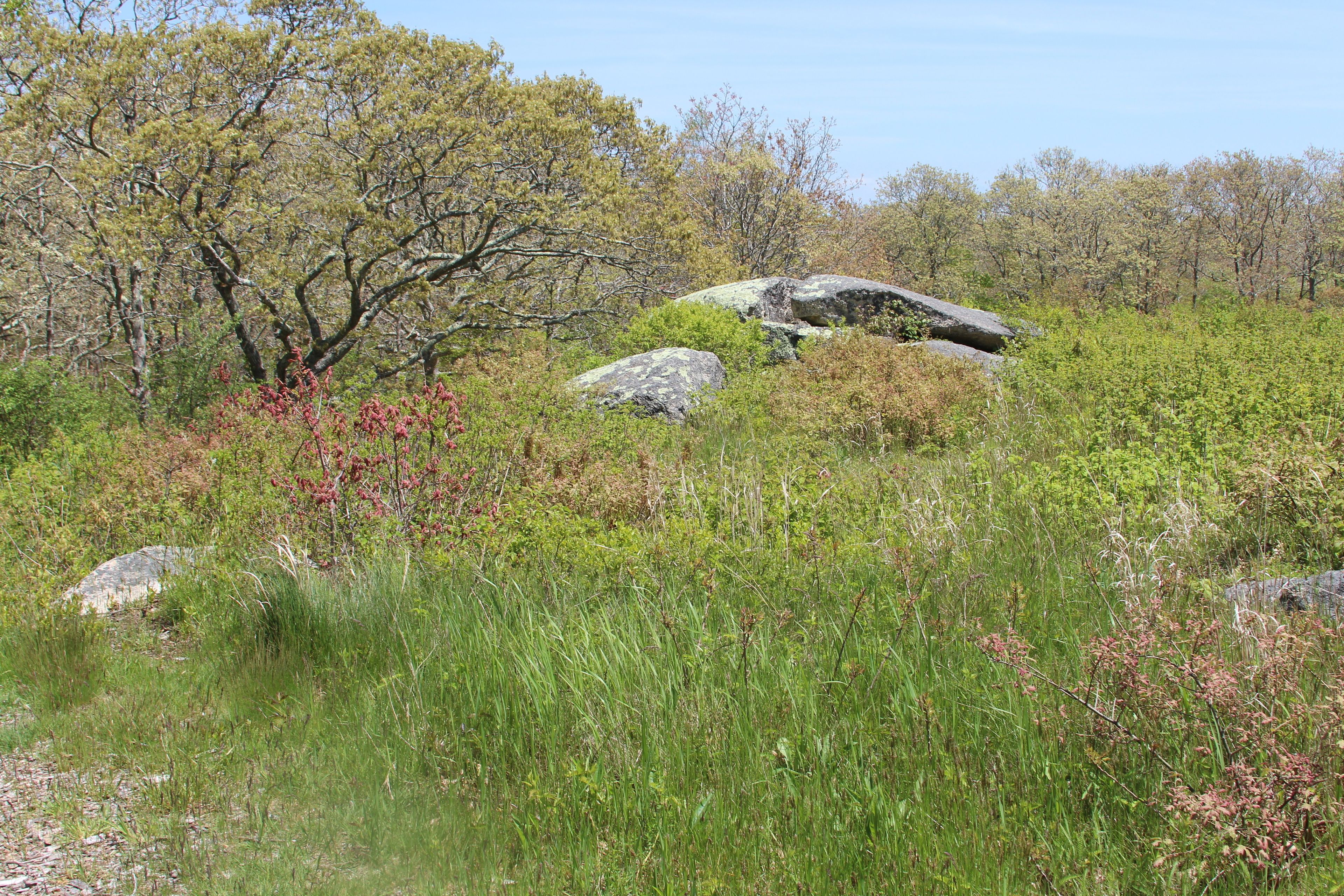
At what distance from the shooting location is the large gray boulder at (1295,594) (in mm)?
3533

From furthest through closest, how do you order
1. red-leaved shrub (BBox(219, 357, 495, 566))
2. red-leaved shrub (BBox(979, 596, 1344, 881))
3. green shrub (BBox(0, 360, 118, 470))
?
green shrub (BBox(0, 360, 118, 470))
red-leaved shrub (BBox(219, 357, 495, 566))
red-leaved shrub (BBox(979, 596, 1344, 881))

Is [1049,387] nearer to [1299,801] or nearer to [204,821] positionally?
[1299,801]

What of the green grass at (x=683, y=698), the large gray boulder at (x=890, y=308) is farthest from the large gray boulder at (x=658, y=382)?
the green grass at (x=683, y=698)

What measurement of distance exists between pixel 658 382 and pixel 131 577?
19.7 feet

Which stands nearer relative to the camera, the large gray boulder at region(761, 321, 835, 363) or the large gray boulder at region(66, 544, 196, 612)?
the large gray boulder at region(66, 544, 196, 612)

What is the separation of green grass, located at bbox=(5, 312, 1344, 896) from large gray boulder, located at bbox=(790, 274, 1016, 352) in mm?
8544

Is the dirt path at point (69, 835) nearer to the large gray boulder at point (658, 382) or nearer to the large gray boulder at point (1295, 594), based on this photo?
the large gray boulder at point (1295, 594)

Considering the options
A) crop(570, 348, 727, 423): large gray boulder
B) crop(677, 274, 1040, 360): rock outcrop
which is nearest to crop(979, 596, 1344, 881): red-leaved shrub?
crop(570, 348, 727, 423): large gray boulder

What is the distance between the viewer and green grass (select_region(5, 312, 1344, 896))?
106 inches

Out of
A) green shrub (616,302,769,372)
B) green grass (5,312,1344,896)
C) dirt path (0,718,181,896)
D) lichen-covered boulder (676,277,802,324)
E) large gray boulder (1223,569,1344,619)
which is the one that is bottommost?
dirt path (0,718,181,896)

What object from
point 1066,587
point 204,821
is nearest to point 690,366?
point 1066,587

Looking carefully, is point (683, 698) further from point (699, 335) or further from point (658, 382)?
point (699, 335)

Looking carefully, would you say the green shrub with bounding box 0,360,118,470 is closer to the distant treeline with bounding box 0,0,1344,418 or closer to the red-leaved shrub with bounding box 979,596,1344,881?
the distant treeline with bounding box 0,0,1344,418

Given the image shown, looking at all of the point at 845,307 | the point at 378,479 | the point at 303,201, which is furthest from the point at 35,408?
the point at 845,307
